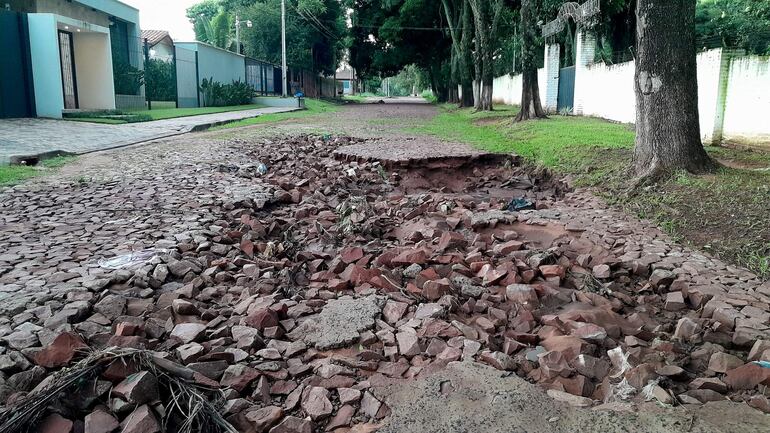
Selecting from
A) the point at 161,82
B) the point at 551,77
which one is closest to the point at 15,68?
the point at 161,82

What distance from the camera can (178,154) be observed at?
27.7ft

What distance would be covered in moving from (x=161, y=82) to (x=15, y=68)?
29.8 feet

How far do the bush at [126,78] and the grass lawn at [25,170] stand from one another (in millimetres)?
12940

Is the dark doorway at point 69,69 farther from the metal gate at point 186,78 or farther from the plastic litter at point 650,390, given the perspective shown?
the plastic litter at point 650,390

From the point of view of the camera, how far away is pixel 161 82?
2319 centimetres

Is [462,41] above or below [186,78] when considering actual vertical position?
above

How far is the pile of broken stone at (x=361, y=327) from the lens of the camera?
218 cm

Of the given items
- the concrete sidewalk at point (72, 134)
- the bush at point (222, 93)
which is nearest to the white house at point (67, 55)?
the concrete sidewalk at point (72, 134)

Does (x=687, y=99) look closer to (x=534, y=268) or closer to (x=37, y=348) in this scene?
(x=534, y=268)

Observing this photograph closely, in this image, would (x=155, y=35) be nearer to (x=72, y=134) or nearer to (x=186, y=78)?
(x=186, y=78)

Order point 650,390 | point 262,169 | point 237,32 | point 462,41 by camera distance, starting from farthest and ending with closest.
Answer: point 237,32 → point 462,41 → point 262,169 → point 650,390

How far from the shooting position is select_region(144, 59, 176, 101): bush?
74.2 feet

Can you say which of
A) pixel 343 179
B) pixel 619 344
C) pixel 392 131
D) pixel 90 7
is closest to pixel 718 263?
pixel 619 344

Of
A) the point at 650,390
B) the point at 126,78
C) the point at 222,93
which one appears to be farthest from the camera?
the point at 222,93
